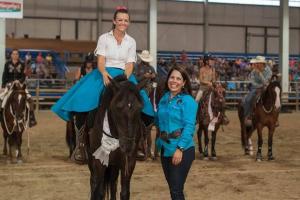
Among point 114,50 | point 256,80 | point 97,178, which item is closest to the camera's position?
point 97,178

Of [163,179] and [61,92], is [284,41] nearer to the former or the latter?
[61,92]

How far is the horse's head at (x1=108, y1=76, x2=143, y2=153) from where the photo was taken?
452 centimetres

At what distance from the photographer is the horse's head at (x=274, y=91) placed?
34.9 feet

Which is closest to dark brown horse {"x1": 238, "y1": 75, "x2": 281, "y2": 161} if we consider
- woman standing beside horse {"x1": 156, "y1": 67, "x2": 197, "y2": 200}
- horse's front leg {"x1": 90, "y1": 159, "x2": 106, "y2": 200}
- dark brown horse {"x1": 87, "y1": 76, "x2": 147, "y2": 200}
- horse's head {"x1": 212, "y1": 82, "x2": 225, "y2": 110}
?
horse's head {"x1": 212, "y1": 82, "x2": 225, "y2": 110}

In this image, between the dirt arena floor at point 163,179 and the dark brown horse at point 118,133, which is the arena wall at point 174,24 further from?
the dark brown horse at point 118,133

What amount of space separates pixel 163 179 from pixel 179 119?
4.04 metres

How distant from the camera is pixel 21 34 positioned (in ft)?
102

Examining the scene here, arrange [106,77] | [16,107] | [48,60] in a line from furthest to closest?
[48,60], [16,107], [106,77]

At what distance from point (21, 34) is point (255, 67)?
22484mm

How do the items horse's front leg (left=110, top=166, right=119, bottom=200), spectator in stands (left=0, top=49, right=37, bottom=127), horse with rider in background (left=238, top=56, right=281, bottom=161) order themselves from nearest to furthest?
horse's front leg (left=110, top=166, right=119, bottom=200) < spectator in stands (left=0, top=49, right=37, bottom=127) < horse with rider in background (left=238, top=56, right=281, bottom=161)

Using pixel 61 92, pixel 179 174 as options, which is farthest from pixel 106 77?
pixel 61 92

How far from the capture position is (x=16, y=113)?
10062 mm

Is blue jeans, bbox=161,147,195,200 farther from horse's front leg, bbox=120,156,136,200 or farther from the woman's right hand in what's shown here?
the woman's right hand

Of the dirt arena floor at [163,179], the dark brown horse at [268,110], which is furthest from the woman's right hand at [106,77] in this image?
the dark brown horse at [268,110]
